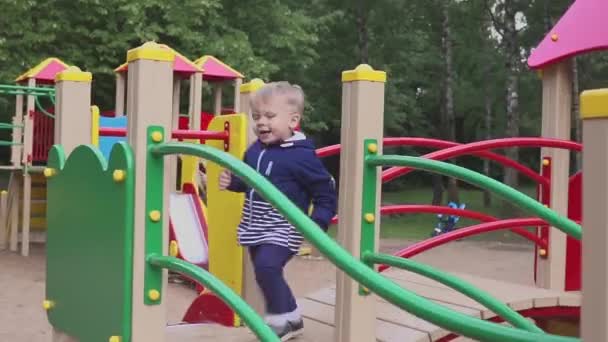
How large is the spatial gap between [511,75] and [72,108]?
15.4 metres

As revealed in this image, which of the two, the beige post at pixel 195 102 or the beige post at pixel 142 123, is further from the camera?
the beige post at pixel 195 102

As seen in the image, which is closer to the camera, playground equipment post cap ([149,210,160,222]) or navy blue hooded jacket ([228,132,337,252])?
playground equipment post cap ([149,210,160,222])

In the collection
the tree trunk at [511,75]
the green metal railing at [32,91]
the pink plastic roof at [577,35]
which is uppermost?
the tree trunk at [511,75]

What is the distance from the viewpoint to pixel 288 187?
278cm

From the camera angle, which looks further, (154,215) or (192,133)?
(192,133)

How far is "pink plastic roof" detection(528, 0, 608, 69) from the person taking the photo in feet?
13.1

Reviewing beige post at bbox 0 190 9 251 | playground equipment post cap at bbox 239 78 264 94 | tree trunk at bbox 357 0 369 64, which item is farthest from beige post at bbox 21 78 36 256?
tree trunk at bbox 357 0 369 64

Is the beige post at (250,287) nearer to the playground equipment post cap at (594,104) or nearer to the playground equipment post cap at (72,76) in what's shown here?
the playground equipment post cap at (72,76)

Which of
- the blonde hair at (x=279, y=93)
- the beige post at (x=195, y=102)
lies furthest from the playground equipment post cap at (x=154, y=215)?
the beige post at (x=195, y=102)

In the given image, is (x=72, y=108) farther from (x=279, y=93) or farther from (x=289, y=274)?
(x=289, y=274)

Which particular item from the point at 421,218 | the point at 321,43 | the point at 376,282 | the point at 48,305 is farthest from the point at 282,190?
the point at 321,43

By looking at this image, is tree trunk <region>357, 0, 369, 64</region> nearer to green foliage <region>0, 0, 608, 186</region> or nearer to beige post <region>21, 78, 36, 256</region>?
green foliage <region>0, 0, 608, 186</region>

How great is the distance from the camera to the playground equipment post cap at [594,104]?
37.5 inches

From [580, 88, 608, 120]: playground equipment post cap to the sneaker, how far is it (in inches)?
74.7
